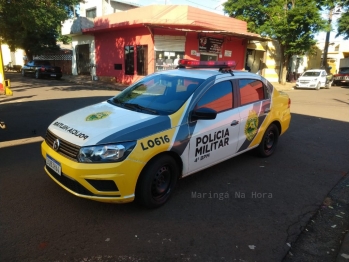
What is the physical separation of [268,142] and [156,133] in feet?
9.65

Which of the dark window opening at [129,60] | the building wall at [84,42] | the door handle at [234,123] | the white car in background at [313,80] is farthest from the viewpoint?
the white car in background at [313,80]

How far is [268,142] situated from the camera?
5.18 metres

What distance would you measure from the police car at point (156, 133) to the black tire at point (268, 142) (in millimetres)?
263

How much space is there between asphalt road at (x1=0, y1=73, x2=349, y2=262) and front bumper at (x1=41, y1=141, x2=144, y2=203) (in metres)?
0.34

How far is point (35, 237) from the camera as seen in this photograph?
2.68m

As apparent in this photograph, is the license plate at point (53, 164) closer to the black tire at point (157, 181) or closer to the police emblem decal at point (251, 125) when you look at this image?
the black tire at point (157, 181)

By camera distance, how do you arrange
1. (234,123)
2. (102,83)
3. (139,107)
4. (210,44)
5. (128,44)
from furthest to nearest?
(102,83), (210,44), (128,44), (234,123), (139,107)

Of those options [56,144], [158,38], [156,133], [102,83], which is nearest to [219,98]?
[156,133]

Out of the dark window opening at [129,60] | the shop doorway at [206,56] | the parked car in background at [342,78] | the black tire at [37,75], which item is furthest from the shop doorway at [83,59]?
the parked car in background at [342,78]

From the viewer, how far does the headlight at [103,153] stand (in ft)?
9.16

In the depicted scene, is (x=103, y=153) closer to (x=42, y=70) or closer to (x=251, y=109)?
(x=251, y=109)

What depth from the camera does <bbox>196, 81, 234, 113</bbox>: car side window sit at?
3.69 meters

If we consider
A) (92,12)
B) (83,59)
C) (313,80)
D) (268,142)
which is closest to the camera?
(268,142)

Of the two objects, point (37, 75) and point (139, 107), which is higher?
point (37, 75)
